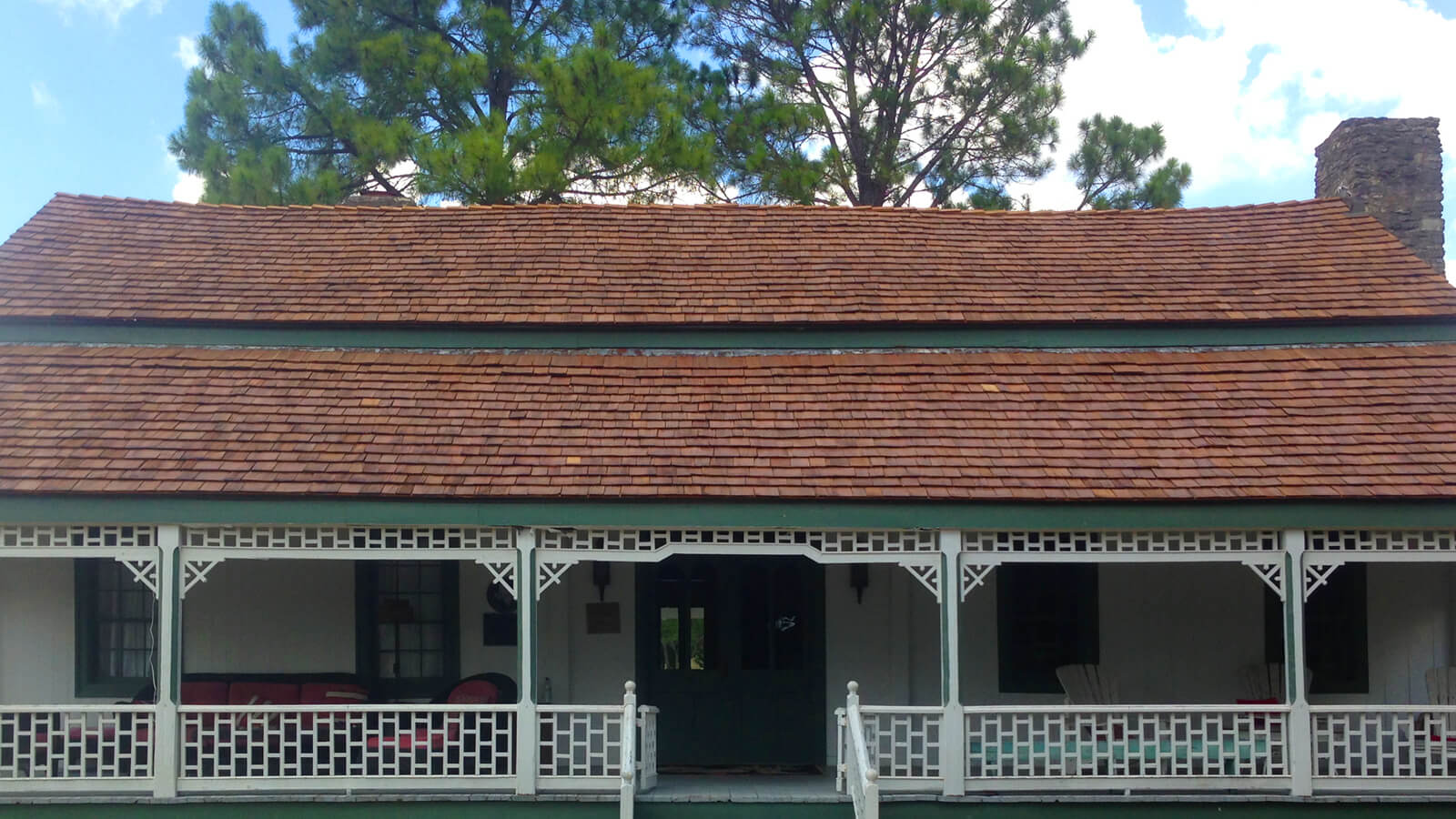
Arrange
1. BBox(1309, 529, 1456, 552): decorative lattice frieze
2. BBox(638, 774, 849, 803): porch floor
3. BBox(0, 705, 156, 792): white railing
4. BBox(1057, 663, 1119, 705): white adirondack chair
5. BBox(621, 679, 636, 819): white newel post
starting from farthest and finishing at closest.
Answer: BBox(1057, 663, 1119, 705): white adirondack chair → BBox(638, 774, 849, 803): porch floor → BBox(1309, 529, 1456, 552): decorative lattice frieze → BBox(0, 705, 156, 792): white railing → BBox(621, 679, 636, 819): white newel post

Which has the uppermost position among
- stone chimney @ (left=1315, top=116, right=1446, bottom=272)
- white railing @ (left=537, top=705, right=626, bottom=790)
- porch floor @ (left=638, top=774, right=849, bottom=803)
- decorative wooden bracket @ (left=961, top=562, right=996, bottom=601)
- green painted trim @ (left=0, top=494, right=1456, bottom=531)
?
stone chimney @ (left=1315, top=116, right=1446, bottom=272)

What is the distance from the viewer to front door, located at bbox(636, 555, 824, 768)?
36.2 feet

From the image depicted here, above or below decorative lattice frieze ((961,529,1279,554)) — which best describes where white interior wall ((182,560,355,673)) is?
below

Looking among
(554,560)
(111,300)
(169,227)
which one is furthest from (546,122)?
(554,560)

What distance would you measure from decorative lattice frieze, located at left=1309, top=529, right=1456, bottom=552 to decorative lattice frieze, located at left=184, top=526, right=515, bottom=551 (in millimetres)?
6399

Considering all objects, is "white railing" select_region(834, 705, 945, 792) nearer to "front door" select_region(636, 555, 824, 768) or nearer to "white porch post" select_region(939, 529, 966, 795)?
"white porch post" select_region(939, 529, 966, 795)

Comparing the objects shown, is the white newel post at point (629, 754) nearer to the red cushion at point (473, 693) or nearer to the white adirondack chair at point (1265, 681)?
the red cushion at point (473, 693)

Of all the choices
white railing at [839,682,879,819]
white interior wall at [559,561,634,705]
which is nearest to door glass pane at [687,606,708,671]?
white interior wall at [559,561,634,705]

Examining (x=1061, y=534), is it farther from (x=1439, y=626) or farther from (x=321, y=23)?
(x=321, y=23)

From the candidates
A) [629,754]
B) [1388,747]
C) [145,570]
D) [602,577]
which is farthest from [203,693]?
[1388,747]

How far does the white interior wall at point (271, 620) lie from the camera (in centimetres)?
1108

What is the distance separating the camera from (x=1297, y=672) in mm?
8992

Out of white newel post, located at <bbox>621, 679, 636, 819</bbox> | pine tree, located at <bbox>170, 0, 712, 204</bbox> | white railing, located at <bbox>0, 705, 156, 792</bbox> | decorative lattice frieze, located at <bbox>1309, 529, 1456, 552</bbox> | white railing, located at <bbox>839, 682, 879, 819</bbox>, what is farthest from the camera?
pine tree, located at <bbox>170, 0, 712, 204</bbox>

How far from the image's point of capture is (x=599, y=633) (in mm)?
11188
